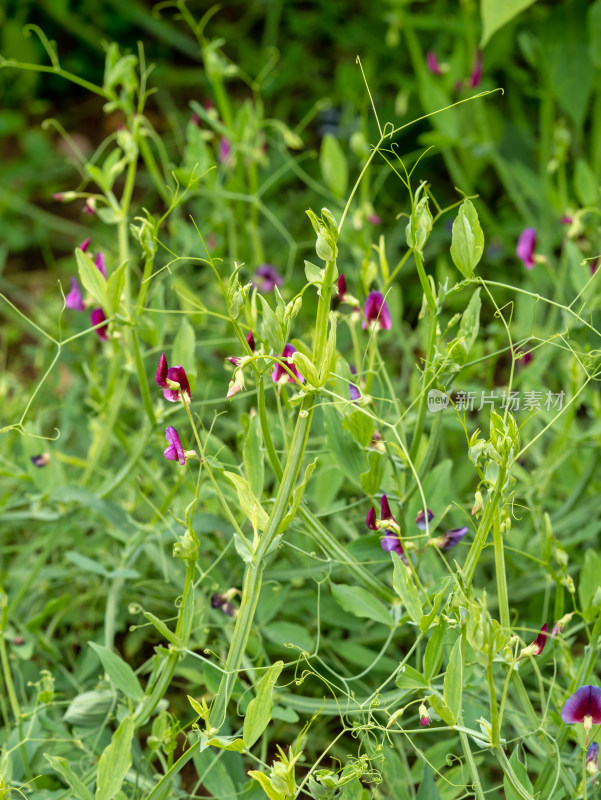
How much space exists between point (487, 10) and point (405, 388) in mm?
523

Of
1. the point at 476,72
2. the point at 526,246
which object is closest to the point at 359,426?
the point at 526,246

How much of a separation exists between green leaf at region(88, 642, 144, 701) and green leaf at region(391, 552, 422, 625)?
0.24 metres

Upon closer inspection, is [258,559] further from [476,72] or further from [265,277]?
[476,72]

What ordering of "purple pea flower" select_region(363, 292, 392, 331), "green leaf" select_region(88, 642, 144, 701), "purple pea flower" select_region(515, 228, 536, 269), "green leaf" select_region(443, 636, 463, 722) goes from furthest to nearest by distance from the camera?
1. "purple pea flower" select_region(515, 228, 536, 269)
2. "purple pea flower" select_region(363, 292, 392, 331)
3. "green leaf" select_region(88, 642, 144, 701)
4. "green leaf" select_region(443, 636, 463, 722)

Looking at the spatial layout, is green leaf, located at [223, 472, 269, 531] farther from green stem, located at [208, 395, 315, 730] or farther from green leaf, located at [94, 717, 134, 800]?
green leaf, located at [94, 717, 134, 800]

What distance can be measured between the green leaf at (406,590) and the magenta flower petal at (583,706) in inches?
5.2

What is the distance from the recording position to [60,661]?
1.03 meters

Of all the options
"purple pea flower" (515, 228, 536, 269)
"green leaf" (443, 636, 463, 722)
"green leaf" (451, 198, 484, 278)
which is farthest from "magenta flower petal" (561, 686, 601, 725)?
"purple pea flower" (515, 228, 536, 269)

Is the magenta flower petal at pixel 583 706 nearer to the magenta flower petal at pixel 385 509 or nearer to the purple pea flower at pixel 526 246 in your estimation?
the magenta flower petal at pixel 385 509

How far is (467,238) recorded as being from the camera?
67cm

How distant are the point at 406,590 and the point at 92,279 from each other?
393 millimetres

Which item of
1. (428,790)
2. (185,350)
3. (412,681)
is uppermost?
(185,350)

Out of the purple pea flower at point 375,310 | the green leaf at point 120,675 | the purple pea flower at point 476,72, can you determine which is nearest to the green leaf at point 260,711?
the green leaf at point 120,675

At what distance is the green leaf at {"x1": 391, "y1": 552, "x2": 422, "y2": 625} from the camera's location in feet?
2.17
